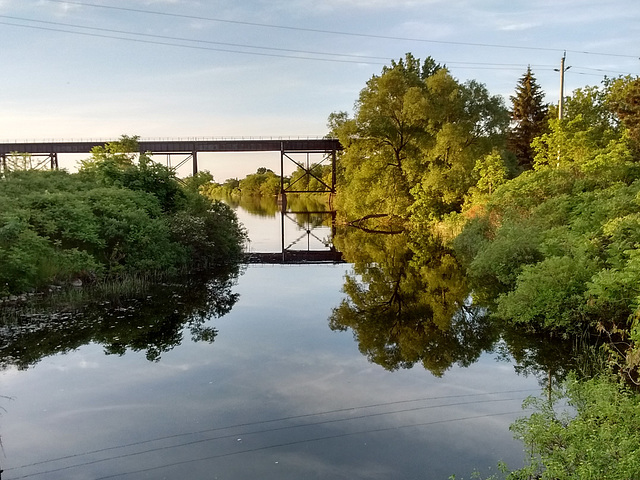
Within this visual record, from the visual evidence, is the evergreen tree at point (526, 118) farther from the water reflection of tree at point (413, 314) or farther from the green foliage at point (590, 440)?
the green foliage at point (590, 440)

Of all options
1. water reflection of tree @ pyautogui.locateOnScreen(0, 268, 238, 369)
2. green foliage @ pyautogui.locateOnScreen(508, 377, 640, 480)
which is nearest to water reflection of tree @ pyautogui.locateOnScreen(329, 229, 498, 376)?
green foliage @ pyautogui.locateOnScreen(508, 377, 640, 480)

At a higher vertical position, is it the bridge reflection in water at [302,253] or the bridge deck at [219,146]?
the bridge deck at [219,146]

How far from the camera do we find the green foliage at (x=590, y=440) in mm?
4598

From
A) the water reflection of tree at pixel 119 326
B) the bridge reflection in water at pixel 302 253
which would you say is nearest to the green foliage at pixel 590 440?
the water reflection of tree at pixel 119 326

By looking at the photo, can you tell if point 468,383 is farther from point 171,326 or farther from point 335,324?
point 171,326

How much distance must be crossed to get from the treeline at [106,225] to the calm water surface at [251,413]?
409cm

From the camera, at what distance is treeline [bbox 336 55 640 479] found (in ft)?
19.7

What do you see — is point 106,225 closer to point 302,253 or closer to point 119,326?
point 119,326

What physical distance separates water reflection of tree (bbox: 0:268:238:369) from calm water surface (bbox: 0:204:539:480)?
0.21m

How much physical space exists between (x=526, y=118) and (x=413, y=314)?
32784 mm

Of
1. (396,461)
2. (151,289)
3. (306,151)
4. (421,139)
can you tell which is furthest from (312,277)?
(306,151)

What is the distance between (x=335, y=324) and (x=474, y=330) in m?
3.34

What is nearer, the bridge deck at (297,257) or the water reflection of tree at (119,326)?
the water reflection of tree at (119,326)

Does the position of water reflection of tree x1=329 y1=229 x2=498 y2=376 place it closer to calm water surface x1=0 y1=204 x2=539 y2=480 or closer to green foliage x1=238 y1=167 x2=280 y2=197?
calm water surface x1=0 y1=204 x2=539 y2=480
